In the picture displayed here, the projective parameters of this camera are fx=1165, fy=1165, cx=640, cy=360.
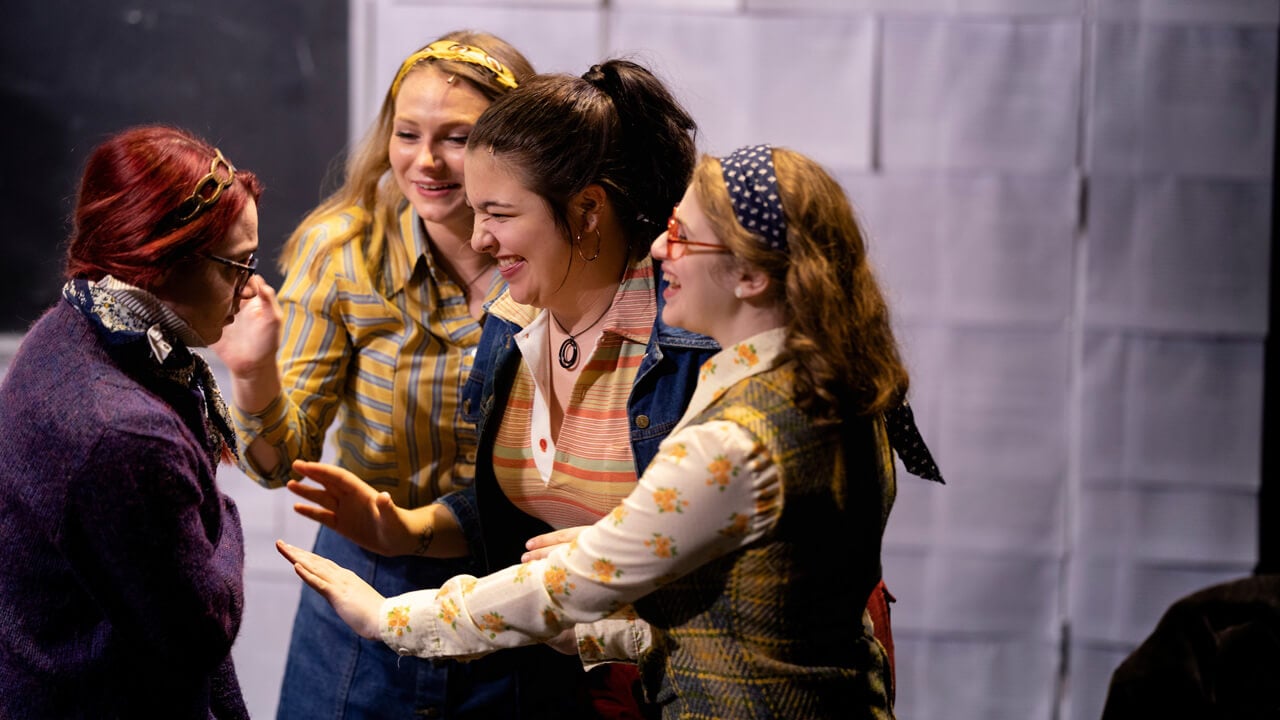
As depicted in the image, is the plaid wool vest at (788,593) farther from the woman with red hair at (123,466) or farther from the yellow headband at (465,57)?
the yellow headband at (465,57)

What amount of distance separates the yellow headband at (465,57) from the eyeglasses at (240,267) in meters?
0.65

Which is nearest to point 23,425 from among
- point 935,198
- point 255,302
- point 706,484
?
point 255,302

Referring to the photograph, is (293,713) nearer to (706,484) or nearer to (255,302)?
(255,302)

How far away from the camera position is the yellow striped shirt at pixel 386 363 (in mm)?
2102

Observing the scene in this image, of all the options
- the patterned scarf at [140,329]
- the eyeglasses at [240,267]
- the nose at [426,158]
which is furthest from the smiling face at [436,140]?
the patterned scarf at [140,329]

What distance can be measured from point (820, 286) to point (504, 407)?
2.33 ft

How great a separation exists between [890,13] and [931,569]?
1516 mm

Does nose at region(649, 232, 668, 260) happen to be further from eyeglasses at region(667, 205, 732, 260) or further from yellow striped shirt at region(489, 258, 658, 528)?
yellow striped shirt at region(489, 258, 658, 528)

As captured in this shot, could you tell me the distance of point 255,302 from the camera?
1862 mm

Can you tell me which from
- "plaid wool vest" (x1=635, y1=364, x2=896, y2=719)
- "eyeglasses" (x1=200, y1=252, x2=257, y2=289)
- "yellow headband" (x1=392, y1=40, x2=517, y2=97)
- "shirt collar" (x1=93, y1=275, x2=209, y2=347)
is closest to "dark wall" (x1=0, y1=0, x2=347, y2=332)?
"yellow headband" (x1=392, y1=40, x2=517, y2=97)

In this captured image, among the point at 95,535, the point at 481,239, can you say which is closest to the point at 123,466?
the point at 95,535

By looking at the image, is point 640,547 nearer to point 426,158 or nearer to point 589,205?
point 589,205

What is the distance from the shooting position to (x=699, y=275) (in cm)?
146

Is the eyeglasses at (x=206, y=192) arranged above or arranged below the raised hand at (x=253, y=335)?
above
